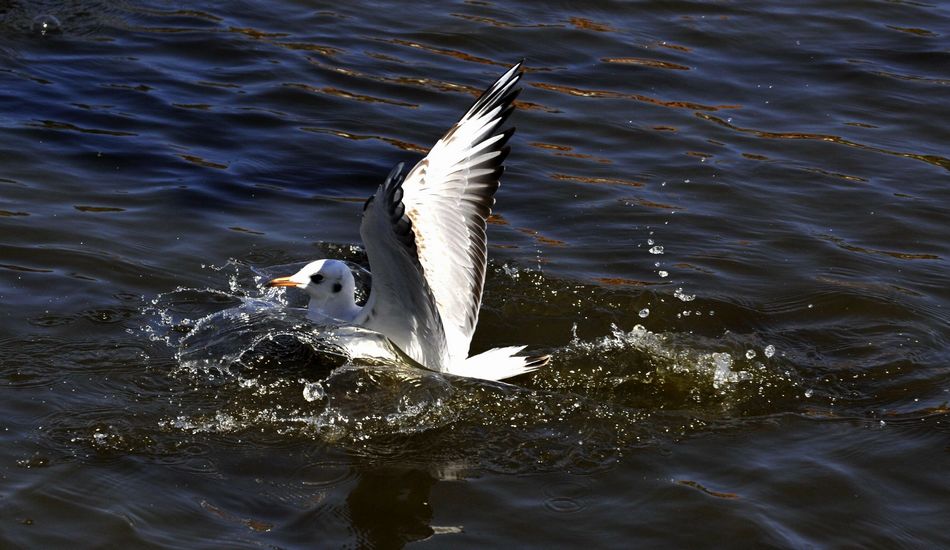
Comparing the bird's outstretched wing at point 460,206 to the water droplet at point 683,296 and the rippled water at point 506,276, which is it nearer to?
the rippled water at point 506,276

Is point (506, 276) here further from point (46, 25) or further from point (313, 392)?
point (46, 25)

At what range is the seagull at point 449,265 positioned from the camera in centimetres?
559

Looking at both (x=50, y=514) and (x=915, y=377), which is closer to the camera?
(x=50, y=514)

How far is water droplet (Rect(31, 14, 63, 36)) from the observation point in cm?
966

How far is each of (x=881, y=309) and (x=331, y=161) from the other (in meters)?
3.51

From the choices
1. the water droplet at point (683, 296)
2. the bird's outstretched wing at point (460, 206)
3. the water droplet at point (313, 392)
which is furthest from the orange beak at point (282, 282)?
the water droplet at point (683, 296)

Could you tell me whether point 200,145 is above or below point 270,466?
above

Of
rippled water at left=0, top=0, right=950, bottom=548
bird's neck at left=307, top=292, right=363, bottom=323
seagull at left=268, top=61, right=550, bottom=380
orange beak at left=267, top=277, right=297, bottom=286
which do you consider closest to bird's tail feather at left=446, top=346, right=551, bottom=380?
seagull at left=268, top=61, right=550, bottom=380

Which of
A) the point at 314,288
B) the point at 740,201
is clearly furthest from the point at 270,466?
the point at 740,201

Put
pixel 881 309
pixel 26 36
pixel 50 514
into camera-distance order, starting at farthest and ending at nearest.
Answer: pixel 26 36 → pixel 881 309 → pixel 50 514

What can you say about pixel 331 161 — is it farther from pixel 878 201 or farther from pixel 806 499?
pixel 806 499

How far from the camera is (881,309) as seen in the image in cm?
638

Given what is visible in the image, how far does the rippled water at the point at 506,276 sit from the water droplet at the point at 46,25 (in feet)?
0.08

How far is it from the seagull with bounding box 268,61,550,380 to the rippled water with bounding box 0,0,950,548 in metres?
0.15
